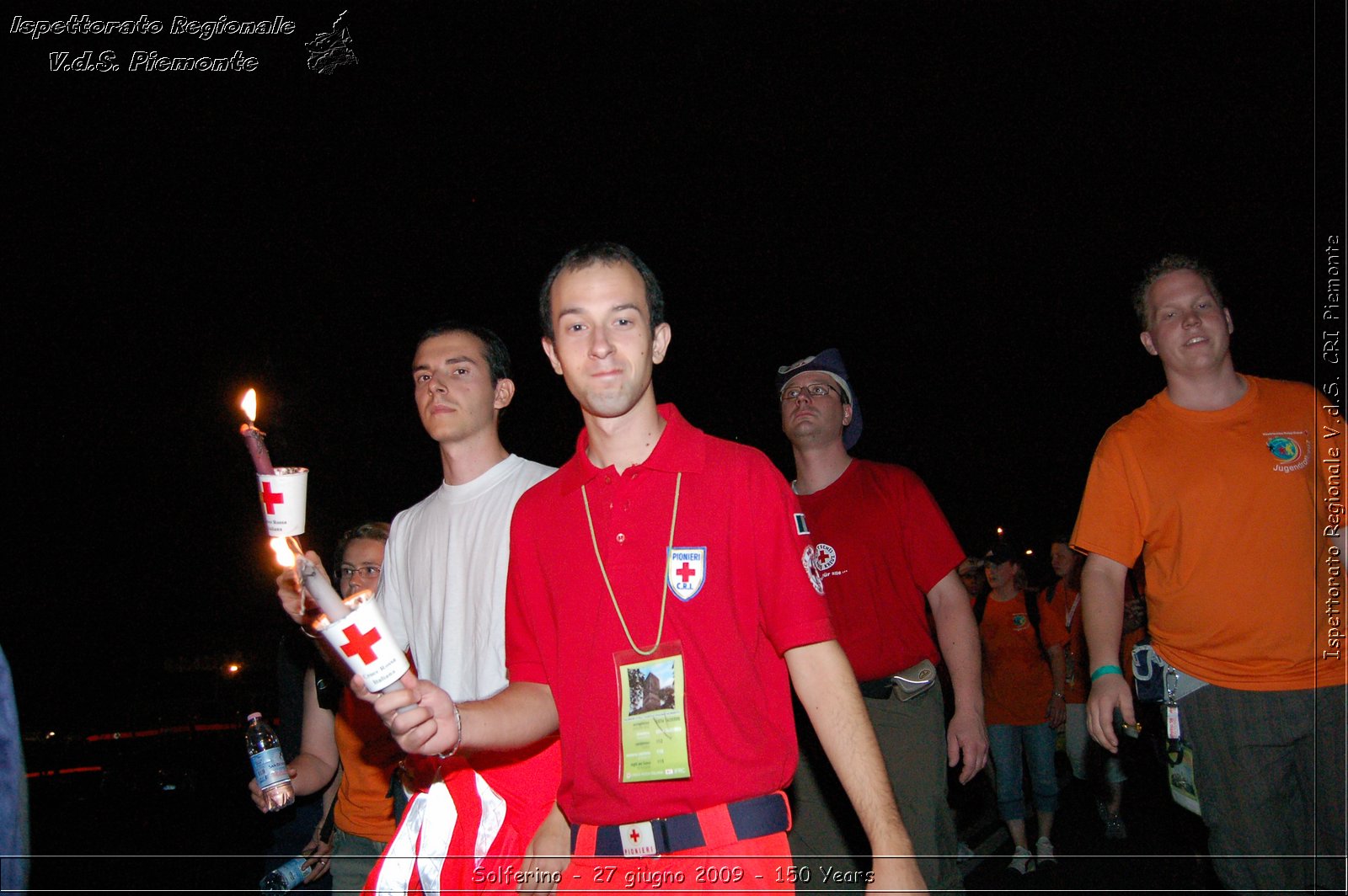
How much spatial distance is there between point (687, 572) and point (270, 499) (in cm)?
115

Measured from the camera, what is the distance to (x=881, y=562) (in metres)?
5.16

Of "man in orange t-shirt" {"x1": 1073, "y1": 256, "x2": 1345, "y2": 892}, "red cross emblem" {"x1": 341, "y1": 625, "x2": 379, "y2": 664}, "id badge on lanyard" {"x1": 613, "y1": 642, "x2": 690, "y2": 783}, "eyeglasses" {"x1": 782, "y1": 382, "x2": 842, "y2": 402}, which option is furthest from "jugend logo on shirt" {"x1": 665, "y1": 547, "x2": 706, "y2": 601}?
"eyeglasses" {"x1": 782, "y1": 382, "x2": 842, "y2": 402}

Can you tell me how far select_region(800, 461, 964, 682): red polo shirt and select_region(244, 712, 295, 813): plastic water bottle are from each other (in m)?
2.81

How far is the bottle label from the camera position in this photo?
418 centimetres

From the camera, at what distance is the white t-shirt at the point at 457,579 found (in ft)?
12.2

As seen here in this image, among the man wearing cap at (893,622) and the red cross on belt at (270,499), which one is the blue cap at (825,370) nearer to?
the man wearing cap at (893,622)

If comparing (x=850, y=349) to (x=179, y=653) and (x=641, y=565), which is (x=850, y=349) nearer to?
(x=641, y=565)

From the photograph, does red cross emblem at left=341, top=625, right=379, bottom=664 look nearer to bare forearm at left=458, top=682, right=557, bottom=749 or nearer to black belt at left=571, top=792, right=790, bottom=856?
bare forearm at left=458, top=682, right=557, bottom=749

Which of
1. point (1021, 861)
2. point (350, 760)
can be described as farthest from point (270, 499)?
point (1021, 861)

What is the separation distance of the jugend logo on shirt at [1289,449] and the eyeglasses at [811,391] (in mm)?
2350

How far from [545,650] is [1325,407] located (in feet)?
11.4

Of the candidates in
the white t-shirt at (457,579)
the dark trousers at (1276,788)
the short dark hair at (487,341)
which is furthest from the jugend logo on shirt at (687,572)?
the dark trousers at (1276,788)

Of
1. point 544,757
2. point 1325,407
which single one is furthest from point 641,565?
point 1325,407

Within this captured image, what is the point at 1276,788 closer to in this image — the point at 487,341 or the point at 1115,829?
the point at 487,341
